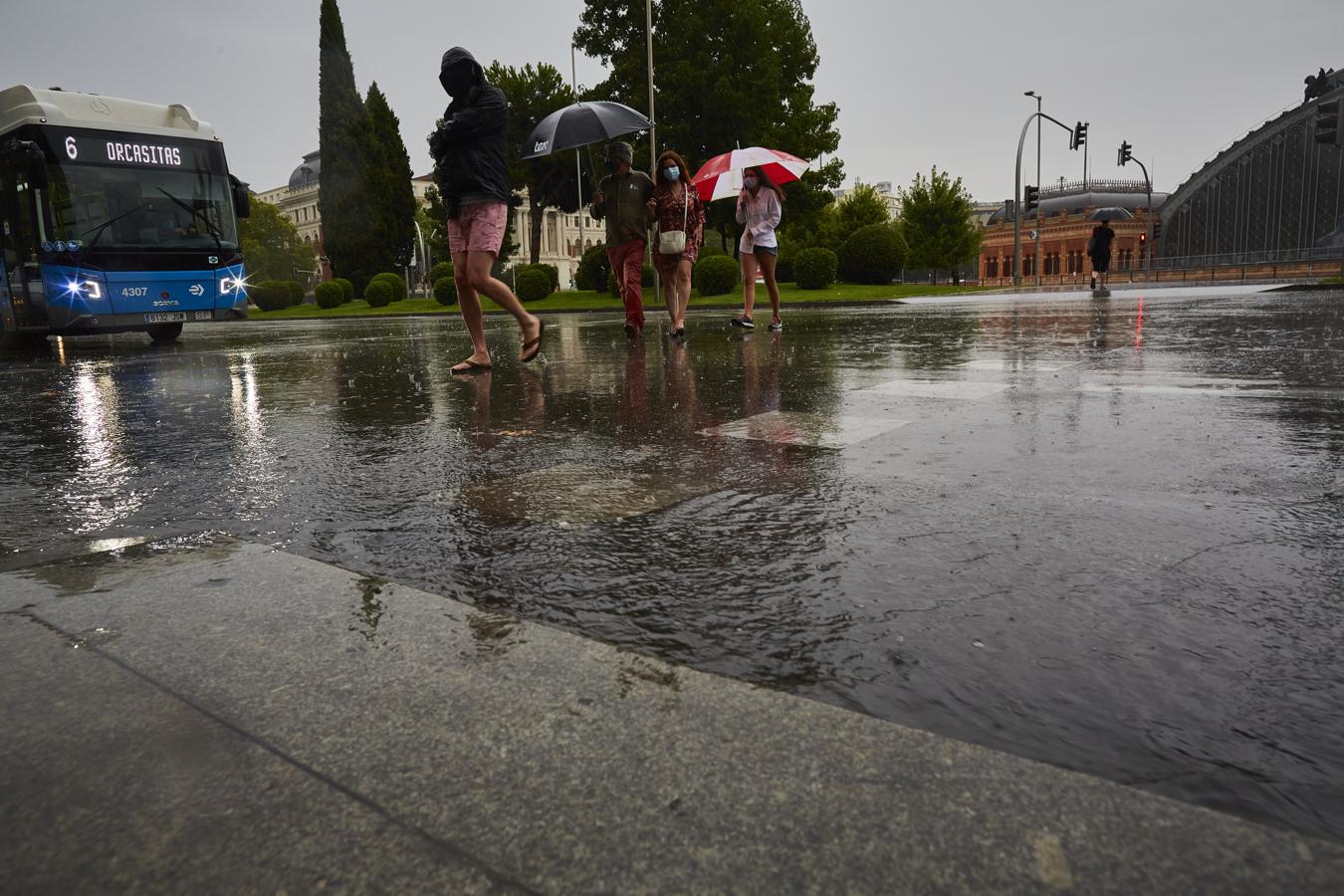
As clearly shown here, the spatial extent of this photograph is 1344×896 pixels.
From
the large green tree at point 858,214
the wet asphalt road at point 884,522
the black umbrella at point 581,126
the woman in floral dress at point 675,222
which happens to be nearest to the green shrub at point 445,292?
the large green tree at point 858,214

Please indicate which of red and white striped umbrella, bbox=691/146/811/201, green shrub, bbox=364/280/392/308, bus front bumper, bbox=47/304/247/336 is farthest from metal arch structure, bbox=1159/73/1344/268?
bus front bumper, bbox=47/304/247/336

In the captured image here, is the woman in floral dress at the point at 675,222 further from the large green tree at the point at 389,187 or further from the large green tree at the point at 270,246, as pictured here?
the large green tree at the point at 270,246

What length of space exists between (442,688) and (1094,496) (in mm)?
2145

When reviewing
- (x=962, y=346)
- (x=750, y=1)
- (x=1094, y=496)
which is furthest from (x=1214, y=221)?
(x=1094, y=496)

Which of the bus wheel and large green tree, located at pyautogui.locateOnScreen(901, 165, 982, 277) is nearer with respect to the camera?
the bus wheel

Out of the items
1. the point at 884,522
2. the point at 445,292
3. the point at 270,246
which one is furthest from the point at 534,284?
the point at 270,246

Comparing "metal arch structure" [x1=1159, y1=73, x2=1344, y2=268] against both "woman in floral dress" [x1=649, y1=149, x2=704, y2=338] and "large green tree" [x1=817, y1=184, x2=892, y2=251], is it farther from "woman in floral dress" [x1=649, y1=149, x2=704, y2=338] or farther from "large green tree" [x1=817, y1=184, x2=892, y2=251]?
"woman in floral dress" [x1=649, y1=149, x2=704, y2=338]

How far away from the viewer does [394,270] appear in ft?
168

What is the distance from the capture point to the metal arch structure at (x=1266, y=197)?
71688 mm

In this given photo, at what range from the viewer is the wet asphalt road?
1541 millimetres

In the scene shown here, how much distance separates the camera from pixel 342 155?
4978 cm

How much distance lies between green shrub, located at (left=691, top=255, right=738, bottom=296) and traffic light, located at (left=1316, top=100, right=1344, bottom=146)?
14.4m

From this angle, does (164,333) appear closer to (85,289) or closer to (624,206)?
(85,289)

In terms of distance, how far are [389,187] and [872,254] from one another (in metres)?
28.2
